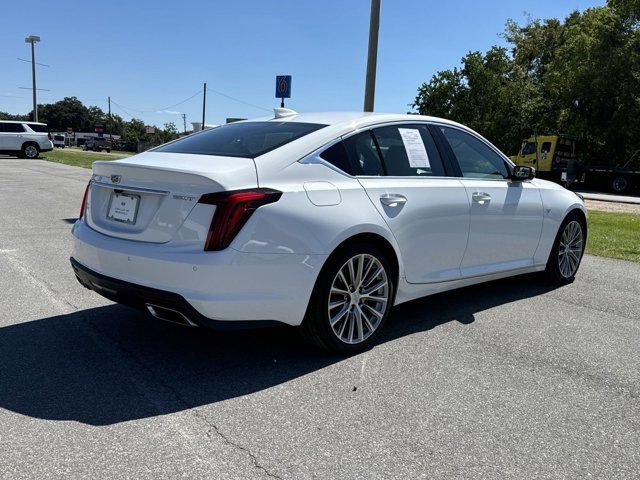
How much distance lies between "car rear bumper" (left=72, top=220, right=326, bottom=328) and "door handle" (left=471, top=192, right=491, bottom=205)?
1.78 m

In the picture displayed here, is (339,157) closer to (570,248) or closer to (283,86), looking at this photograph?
(570,248)

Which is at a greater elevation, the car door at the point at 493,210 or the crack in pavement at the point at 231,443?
the car door at the point at 493,210

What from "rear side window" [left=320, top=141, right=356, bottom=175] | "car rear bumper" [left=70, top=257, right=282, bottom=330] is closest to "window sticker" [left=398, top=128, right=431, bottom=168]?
"rear side window" [left=320, top=141, right=356, bottom=175]

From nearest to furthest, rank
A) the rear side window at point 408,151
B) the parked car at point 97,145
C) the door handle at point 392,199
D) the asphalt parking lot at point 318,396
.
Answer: the asphalt parking lot at point 318,396, the door handle at point 392,199, the rear side window at point 408,151, the parked car at point 97,145

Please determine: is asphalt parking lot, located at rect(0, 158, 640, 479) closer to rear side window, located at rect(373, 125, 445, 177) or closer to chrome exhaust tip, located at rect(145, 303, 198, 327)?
chrome exhaust tip, located at rect(145, 303, 198, 327)

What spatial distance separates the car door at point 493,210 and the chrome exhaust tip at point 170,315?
2.35 m

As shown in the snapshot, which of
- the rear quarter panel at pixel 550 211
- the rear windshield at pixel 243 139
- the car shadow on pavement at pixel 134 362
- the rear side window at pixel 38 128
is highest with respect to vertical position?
the rear windshield at pixel 243 139

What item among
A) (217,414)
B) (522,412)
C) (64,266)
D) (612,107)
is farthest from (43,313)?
(612,107)

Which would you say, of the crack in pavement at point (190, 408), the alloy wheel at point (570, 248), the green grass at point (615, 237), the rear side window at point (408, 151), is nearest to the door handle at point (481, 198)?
the rear side window at point (408, 151)

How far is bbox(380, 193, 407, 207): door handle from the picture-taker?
13.3 feet

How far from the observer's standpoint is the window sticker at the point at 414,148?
14.8 feet

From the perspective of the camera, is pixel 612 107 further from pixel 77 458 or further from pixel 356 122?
pixel 77 458

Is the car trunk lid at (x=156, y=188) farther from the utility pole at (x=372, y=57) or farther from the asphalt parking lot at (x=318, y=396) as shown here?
the utility pole at (x=372, y=57)

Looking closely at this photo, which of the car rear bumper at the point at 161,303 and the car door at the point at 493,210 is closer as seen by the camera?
the car rear bumper at the point at 161,303
